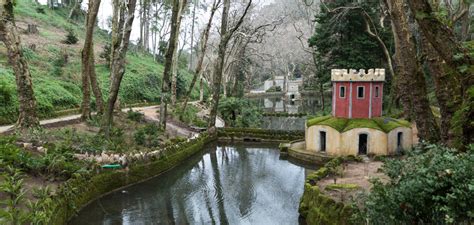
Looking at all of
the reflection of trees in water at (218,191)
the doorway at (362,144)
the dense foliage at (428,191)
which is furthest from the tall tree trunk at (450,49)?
the doorway at (362,144)

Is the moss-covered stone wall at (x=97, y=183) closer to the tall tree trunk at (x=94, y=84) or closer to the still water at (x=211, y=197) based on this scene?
the still water at (x=211, y=197)

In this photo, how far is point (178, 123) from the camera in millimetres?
27859

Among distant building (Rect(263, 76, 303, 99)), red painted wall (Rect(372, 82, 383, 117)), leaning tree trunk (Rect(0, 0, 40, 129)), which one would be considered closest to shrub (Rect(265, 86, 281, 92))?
distant building (Rect(263, 76, 303, 99))

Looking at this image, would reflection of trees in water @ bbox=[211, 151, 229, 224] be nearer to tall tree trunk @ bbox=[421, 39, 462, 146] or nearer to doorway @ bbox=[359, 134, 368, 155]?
tall tree trunk @ bbox=[421, 39, 462, 146]

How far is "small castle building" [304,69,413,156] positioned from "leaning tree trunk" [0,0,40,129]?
13.6 metres

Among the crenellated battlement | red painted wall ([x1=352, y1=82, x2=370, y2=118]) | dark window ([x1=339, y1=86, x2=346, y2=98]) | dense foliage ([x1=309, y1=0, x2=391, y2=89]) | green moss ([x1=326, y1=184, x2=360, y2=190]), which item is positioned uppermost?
dense foliage ([x1=309, y1=0, x2=391, y2=89])

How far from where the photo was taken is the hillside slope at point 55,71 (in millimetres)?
21391

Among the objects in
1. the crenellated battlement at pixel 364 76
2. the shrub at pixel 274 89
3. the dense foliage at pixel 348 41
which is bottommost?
the crenellated battlement at pixel 364 76

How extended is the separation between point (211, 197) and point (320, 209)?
501 cm

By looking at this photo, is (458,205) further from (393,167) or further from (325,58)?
(325,58)

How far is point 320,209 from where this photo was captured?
11.2 metres

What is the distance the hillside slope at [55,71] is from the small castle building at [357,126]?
14.8 m

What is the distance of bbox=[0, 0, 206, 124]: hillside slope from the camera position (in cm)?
2139

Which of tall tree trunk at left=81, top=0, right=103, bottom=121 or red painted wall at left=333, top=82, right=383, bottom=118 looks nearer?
tall tree trunk at left=81, top=0, right=103, bottom=121
